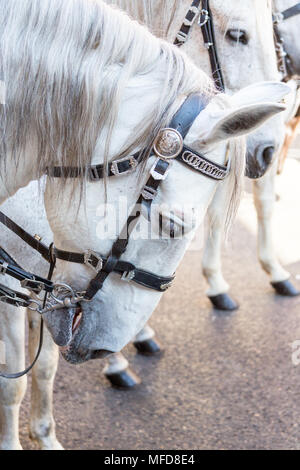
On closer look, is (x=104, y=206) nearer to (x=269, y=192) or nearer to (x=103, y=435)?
(x=103, y=435)

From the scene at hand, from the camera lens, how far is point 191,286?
194 inches

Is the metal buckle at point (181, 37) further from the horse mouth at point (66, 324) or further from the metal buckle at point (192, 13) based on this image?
the horse mouth at point (66, 324)

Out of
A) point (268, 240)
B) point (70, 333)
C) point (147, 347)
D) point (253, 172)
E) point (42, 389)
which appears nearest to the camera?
point (70, 333)

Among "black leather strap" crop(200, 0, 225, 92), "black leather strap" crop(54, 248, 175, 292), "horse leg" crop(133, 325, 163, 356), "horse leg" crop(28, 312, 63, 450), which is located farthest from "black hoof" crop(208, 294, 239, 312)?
"black leather strap" crop(54, 248, 175, 292)

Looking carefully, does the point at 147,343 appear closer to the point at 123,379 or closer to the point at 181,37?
the point at 123,379

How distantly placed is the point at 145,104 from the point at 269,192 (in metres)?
3.19

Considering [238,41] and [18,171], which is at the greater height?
[238,41]

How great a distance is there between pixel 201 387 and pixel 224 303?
3.36ft

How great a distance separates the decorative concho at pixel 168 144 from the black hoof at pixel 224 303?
122 inches

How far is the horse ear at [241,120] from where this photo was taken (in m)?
1.43

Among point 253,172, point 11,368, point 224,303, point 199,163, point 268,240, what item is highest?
point 199,163

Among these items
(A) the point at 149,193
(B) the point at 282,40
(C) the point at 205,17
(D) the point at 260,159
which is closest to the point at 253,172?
(D) the point at 260,159

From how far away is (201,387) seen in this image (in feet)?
11.8

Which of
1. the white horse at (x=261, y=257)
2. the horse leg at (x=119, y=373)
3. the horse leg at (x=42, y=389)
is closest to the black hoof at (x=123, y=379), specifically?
the horse leg at (x=119, y=373)
